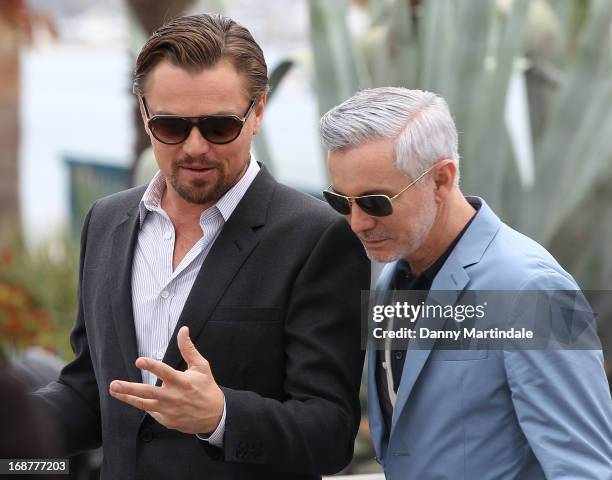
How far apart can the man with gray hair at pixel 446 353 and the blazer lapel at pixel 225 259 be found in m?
0.22

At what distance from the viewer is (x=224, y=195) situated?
2.61 m

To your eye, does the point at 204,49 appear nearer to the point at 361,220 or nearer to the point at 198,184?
the point at 198,184

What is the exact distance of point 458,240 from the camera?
2.44 meters

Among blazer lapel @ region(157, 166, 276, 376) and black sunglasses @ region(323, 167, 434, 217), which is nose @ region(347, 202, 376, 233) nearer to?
black sunglasses @ region(323, 167, 434, 217)

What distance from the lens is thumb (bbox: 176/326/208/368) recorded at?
2.20 meters

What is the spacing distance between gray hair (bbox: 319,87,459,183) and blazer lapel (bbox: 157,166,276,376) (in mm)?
244

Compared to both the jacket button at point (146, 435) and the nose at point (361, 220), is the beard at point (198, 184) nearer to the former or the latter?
the nose at point (361, 220)

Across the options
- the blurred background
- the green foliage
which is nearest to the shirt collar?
the blurred background

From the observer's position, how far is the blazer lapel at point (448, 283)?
2365 millimetres

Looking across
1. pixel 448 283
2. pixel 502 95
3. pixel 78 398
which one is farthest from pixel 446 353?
pixel 502 95

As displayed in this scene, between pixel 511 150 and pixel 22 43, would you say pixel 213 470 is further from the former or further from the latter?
pixel 22 43

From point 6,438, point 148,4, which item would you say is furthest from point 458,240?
point 148,4

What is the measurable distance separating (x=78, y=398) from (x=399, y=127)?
1.02 metres

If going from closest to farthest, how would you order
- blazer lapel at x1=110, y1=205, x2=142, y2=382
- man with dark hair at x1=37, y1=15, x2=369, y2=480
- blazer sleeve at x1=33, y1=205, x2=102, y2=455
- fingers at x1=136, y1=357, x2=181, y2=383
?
fingers at x1=136, y1=357, x2=181, y2=383 < man with dark hair at x1=37, y1=15, x2=369, y2=480 < blazer lapel at x1=110, y1=205, x2=142, y2=382 < blazer sleeve at x1=33, y1=205, x2=102, y2=455
